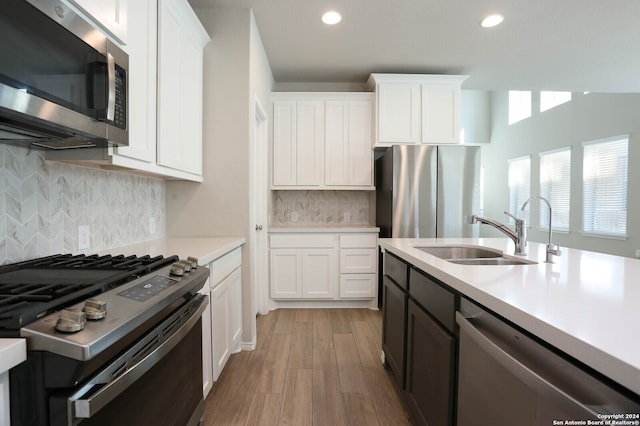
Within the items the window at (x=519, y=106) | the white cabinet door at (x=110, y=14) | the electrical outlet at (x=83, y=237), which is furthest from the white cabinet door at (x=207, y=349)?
the window at (x=519, y=106)

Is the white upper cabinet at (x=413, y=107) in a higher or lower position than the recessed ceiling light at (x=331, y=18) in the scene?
lower

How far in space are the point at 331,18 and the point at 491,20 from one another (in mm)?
1384

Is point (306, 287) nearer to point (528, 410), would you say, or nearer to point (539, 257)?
point (539, 257)

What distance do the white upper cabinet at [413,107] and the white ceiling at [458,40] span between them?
0.17 meters

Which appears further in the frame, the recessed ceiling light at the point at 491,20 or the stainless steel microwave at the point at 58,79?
the recessed ceiling light at the point at 491,20

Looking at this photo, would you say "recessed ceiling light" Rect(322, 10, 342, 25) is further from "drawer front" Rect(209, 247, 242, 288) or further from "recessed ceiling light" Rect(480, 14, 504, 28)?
"drawer front" Rect(209, 247, 242, 288)

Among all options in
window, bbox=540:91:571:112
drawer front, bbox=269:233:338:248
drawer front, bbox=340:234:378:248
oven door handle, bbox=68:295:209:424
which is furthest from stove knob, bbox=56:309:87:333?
window, bbox=540:91:571:112

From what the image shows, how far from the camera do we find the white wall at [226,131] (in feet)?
7.73

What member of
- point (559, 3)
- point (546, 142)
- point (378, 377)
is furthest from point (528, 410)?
point (546, 142)

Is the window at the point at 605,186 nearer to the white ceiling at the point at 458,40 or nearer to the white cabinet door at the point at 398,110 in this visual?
the white ceiling at the point at 458,40

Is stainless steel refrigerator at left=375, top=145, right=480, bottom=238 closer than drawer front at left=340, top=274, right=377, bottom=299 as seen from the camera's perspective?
Yes

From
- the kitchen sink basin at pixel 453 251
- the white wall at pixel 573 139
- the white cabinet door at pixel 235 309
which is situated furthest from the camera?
the white wall at pixel 573 139

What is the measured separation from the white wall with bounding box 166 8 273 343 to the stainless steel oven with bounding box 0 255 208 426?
3.57 feet

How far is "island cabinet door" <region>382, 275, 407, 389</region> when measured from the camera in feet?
5.60
